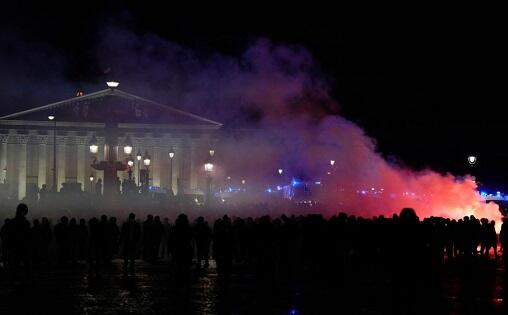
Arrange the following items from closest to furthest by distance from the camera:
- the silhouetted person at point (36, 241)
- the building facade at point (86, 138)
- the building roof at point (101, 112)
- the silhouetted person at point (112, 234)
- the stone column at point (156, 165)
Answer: the silhouetted person at point (36, 241), the silhouetted person at point (112, 234), the building roof at point (101, 112), the building facade at point (86, 138), the stone column at point (156, 165)

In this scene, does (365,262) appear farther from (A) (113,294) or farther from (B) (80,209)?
(B) (80,209)

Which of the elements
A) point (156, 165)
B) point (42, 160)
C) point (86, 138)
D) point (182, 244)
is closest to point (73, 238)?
point (182, 244)

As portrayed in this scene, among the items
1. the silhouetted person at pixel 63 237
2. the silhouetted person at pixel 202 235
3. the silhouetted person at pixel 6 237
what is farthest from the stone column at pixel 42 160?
the silhouetted person at pixel 202 235

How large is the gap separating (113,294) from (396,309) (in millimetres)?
5931

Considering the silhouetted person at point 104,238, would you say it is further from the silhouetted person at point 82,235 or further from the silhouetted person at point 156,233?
the silhouetted person at point 156,233

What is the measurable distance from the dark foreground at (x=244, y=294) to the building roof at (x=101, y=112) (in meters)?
79.6

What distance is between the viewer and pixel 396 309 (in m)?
15.3

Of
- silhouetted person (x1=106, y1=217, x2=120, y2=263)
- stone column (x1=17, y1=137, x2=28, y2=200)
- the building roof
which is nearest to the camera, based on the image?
silhouetted person (x1=106, y1=217, x2=120, y2=263)

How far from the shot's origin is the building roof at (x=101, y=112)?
101 metres

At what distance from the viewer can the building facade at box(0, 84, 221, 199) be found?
102312 mm

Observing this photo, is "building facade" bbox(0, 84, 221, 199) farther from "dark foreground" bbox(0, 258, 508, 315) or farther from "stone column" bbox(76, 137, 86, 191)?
"dark foreground" bbox(0, 258, 508, 315)

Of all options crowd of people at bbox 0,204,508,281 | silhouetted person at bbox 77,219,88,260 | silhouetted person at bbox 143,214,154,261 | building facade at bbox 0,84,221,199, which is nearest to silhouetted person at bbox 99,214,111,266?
crowd of people at bbox 0,204,508,281

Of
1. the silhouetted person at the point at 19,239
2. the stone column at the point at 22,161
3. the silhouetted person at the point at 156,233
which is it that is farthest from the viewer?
the stone column at the point at 22,161

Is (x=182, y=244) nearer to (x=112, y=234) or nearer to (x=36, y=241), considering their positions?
(x=112, y=234)
